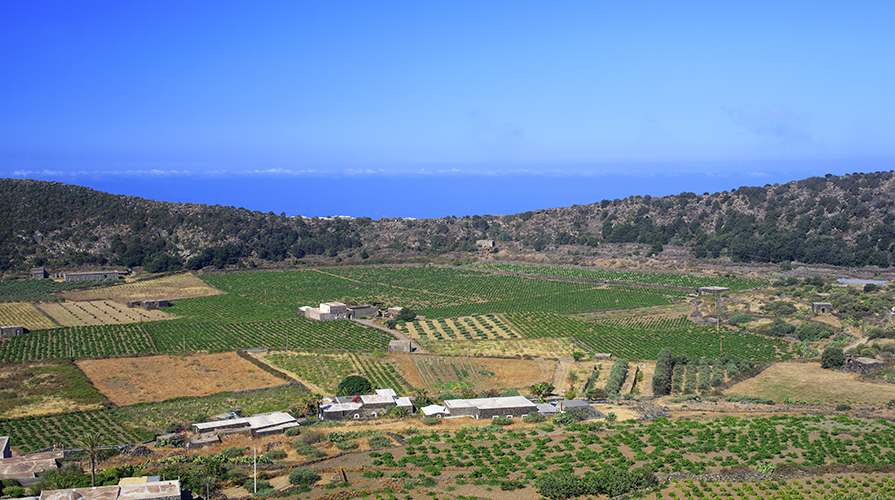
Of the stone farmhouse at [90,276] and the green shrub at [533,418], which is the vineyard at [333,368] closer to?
the green shrub at [533,418]

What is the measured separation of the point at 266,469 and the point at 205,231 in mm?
92042

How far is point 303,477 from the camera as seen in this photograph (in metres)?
24.1

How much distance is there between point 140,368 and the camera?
146ft

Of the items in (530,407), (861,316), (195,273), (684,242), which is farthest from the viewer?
(684,242)

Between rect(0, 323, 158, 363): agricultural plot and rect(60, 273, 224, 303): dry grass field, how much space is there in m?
17.3

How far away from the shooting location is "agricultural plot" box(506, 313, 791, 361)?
→ 5025 centimetres

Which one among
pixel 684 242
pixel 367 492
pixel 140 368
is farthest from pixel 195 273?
pixel 367 492

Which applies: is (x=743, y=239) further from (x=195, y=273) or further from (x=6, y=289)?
(x=6, y=289)

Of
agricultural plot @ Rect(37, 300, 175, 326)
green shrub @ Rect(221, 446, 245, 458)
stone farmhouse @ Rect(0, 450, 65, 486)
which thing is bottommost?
agricultural plot @ Rect(37, 300, 175, 326)

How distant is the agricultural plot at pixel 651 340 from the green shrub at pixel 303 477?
29595 mm

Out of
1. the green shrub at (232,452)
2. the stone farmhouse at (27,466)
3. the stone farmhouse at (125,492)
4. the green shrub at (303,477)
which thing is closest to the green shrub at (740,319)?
the green shrub at (232,452)

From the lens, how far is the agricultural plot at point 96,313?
60594 mm

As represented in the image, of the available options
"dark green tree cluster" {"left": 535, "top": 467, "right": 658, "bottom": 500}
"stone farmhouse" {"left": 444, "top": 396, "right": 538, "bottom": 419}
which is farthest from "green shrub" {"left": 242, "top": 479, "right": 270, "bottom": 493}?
"stone farmhouse" {"left": 444, "top": 396, "right": 538, "bottom": 419}

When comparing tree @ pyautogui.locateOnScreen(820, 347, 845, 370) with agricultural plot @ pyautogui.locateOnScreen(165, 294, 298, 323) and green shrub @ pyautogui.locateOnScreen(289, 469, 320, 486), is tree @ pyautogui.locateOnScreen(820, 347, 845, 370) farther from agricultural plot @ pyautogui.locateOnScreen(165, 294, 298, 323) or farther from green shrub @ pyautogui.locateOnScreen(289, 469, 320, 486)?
agricultural plot @ pyautogui.locateOnScreen(165, 294, 298, 323)
